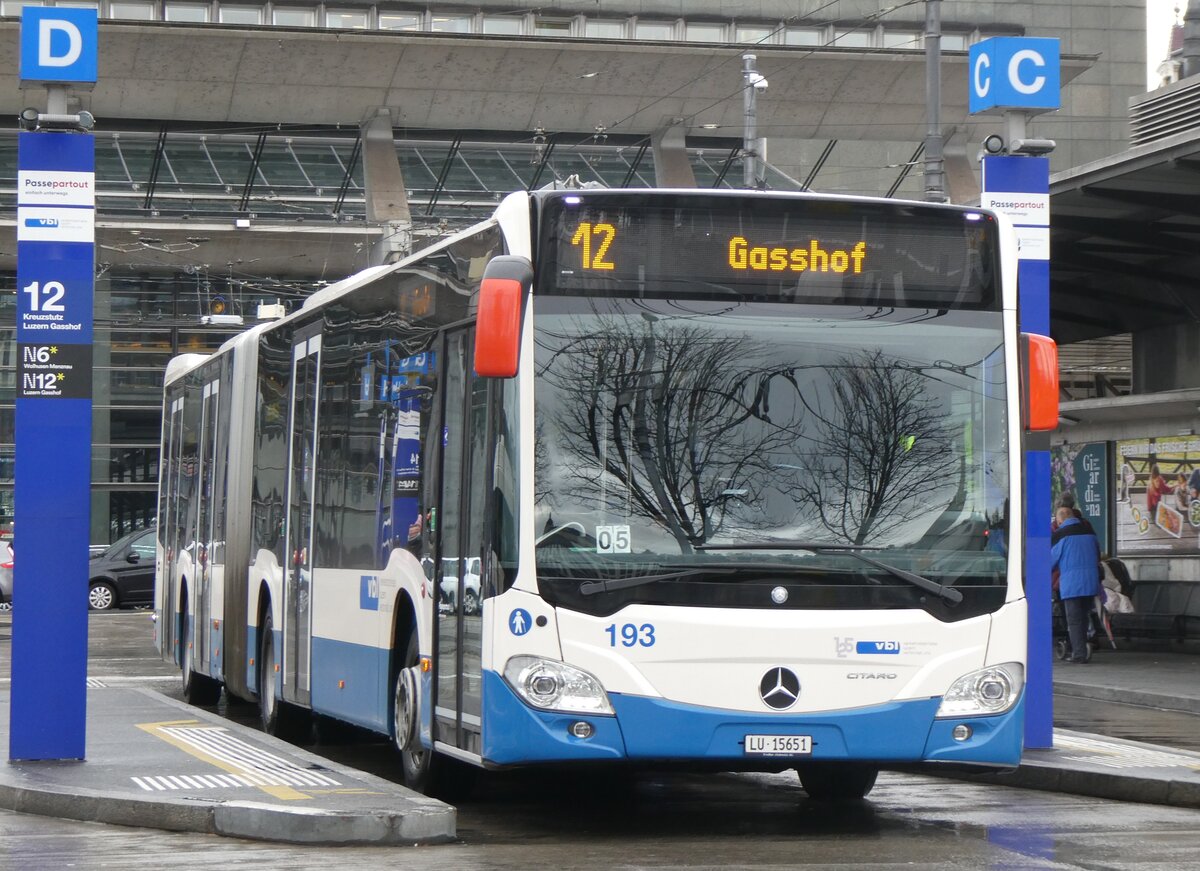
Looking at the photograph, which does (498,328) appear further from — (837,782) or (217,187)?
(217,187)

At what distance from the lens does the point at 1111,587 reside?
2247 cm

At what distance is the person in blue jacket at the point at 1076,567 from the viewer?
67.8ft

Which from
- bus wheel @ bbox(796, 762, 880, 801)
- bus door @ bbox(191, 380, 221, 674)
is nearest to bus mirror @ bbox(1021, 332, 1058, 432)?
bus wheel @ bbox(796, 762, 880, 801)

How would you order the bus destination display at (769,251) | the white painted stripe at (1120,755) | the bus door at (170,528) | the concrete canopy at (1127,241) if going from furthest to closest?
1. the bus door at (170,528)
2. the concrete canopy at (1127,241)
3. the white painted stripe at (1120,755)
4. the bus destination display at (769,251)

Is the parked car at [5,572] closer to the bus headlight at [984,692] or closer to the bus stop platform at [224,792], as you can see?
the bus stop platform at [224,792]

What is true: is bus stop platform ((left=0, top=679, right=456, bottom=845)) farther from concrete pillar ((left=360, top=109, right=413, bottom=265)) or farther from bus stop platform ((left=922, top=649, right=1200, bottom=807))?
concrete pillar ((left=360, top=109, right=413, bottom=265))

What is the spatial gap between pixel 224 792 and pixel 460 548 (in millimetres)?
1627

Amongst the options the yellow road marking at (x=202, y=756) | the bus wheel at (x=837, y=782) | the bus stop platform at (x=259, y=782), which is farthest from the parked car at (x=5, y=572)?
the bus wheel at (x=837, y=782)

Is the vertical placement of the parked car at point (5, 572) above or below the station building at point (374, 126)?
below

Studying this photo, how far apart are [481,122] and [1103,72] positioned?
39010 mm

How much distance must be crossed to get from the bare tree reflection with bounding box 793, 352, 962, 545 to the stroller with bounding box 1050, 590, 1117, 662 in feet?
42.5

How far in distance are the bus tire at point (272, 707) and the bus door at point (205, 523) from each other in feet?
7.60

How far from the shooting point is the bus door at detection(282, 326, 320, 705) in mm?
13016

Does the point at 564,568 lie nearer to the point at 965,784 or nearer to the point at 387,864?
the point at 387,864
